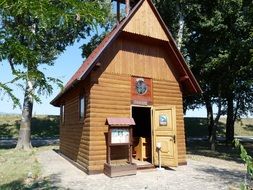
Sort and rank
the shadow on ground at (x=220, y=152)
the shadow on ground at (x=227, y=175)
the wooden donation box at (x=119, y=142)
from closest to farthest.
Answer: the shadow on ground at (x=227, y=175) → the wooden donation box at (x=119, y=142) → the shadow on ground at (x=220, y=152)

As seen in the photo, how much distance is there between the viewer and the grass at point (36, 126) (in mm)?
43531

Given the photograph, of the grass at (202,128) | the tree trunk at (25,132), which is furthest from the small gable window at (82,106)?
the grass at (202,128)

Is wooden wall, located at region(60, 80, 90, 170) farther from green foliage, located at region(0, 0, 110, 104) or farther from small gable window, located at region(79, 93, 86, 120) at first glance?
green foliage, located at region(0, 0, 110, 104)

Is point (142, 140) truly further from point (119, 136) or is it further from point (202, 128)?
point (202, 128)

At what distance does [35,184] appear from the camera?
10945 millimetres

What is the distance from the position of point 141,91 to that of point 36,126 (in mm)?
35086

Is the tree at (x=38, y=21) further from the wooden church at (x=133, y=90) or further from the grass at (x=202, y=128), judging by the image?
the grass at (x=202, y=128)

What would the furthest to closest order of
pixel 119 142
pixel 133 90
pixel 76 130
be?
pixel 76 130
pixel 133 90
pixel 119 142

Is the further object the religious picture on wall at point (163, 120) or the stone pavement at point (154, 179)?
the religious picture on wall at point (163, 120)

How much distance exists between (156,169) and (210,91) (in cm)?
1598

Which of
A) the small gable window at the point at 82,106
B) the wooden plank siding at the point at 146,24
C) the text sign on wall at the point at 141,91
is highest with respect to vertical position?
the wooden plank siding at the point at 146,24

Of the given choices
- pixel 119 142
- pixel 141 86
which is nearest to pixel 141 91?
pixel 141 86

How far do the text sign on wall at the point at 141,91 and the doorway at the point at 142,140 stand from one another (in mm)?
2436

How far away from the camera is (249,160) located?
3416 millimetres
